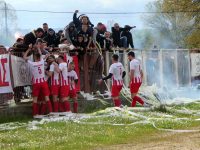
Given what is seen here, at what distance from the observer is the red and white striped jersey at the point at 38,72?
16016mm

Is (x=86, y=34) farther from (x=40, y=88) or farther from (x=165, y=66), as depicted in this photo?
(x=165, y=66)

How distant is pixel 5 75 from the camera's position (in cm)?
1588

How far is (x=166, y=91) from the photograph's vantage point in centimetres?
2262

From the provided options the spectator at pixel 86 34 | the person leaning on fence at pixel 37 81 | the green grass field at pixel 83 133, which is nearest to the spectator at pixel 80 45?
the spectator at pixel 86 34

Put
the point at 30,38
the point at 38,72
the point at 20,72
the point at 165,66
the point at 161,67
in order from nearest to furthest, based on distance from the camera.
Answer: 1. the point at 38,72
2. the point at 20,72
3. the point at 30,38
4. the point at 161,67
5. the point at 165,66

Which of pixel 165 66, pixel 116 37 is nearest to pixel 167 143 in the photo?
pixel 116 37

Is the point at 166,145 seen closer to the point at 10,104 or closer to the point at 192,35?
the point at 10,104

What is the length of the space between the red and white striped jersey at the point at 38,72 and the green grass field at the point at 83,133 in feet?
4.47

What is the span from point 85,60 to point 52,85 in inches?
94.9

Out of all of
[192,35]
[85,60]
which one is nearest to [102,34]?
[85,60]

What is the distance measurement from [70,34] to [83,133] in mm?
6468

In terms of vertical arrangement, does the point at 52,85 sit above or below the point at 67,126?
above

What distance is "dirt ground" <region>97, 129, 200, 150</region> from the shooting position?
10.6 meters

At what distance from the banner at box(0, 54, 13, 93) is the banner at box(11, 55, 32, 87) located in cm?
22
